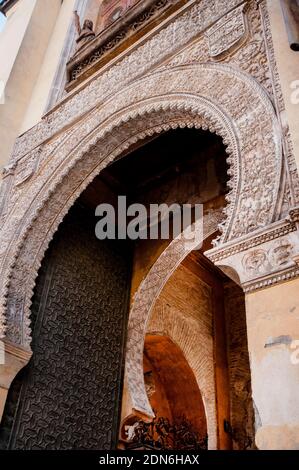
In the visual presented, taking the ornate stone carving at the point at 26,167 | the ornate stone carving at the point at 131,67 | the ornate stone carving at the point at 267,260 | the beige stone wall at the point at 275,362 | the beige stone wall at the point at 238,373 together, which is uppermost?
the ornate stone carving at the point at 131,67

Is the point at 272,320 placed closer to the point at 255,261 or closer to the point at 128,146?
the point at 255,261

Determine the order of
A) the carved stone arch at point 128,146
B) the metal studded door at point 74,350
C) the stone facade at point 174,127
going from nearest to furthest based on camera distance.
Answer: the stone facade at point 174,127, the carved stone arch at point 128,146, the metal studded door at point 74,350

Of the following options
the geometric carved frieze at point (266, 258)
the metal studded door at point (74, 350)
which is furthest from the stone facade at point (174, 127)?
the metal studded door at point (74, 350)

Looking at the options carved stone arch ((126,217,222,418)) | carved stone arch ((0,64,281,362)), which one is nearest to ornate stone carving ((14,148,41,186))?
carved stone arch ((0,64,281,362))

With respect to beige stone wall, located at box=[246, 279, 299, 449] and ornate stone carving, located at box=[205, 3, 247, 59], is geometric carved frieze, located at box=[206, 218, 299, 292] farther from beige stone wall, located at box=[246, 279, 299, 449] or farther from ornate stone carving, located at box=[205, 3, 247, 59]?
ornate stone carving, located at box=[205, 3, 247, 59]

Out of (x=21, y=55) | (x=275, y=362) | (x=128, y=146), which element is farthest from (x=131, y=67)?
(x=275, y=362)

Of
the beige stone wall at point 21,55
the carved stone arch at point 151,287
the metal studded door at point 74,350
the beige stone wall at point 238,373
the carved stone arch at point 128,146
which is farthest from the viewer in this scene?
the beige stone wall at point 238,373

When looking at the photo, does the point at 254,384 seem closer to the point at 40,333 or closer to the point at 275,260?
the point at 275,260

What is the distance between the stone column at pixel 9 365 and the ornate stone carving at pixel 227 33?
2.32 m

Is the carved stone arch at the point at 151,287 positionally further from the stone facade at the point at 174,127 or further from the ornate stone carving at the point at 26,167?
the ornate stone carving at the point at 26,167

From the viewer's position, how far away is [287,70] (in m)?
2.26

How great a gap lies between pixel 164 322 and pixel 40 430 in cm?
191

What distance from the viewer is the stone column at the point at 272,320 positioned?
4.99ft

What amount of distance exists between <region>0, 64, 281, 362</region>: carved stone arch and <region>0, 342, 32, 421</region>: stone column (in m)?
0.05
